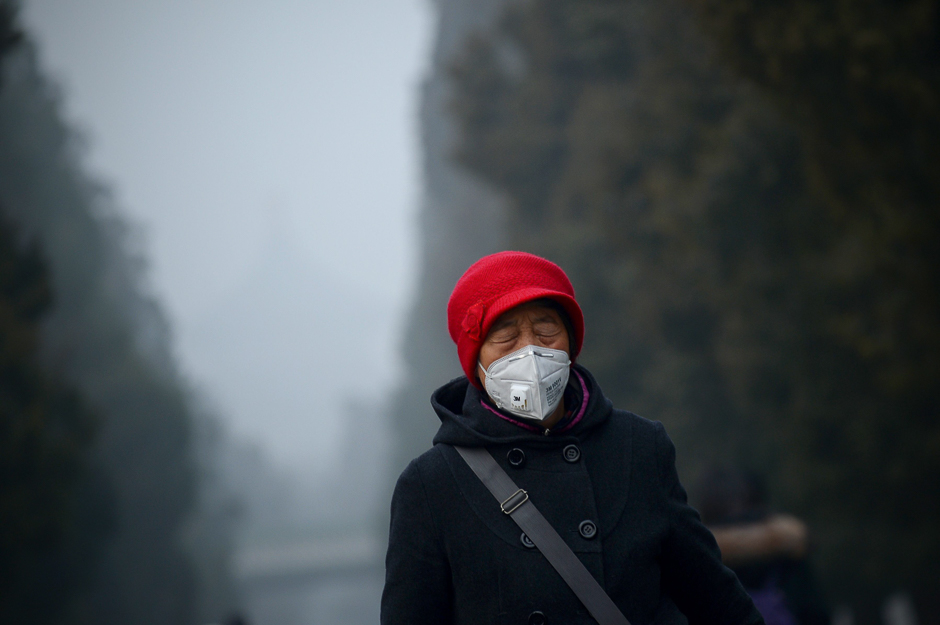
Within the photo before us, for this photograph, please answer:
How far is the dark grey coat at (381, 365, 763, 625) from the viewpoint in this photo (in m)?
1.72

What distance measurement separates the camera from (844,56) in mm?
7871

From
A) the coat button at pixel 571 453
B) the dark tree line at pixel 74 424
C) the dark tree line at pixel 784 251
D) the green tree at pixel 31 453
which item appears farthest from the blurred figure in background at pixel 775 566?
the green tree at pixel 31 453

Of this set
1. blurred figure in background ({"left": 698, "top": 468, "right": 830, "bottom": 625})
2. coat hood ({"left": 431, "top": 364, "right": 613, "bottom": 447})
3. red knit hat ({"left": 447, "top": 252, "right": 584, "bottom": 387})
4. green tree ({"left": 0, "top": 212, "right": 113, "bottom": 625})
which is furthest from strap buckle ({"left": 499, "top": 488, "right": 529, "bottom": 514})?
green tree ({"left": 0, "top": 212, "right": 113, "bottom": 625})

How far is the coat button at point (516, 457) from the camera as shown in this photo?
1789 mm

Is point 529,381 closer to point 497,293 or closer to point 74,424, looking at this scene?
point 497,293

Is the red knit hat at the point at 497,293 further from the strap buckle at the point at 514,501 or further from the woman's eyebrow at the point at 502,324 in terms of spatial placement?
the strap buckle at the point at 514,501

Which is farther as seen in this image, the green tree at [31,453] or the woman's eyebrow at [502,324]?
the green tree at [31,453]

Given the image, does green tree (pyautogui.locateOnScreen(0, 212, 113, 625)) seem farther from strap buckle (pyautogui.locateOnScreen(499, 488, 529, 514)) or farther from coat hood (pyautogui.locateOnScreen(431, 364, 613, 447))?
strap buckle (pyautogui.locateOnScreen(499, 488, 529, 514))

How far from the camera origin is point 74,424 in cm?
1542

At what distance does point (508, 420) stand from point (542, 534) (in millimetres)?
231

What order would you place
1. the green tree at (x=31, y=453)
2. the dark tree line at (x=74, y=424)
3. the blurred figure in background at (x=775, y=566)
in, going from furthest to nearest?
Result: the dark tree line at (x=74, y=424), the green tree at (x=31, y=453), the blurred figure in background at (x=775, y=566)

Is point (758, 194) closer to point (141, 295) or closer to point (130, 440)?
point (130, 440)

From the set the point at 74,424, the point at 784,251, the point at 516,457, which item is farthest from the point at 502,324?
the point at 74,424

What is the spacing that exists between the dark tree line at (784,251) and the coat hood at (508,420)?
6.12 meters
